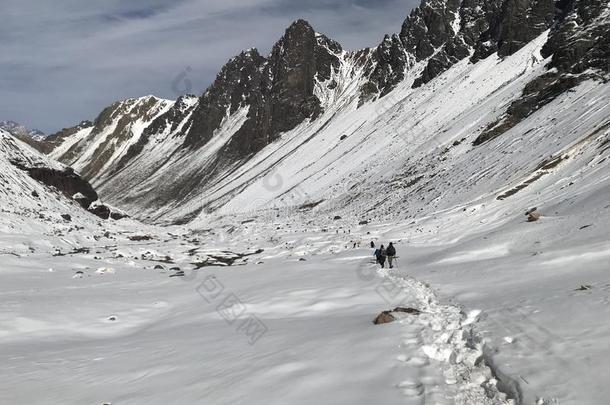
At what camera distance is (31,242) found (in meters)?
37.6

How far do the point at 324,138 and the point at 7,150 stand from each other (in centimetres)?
A: 7801

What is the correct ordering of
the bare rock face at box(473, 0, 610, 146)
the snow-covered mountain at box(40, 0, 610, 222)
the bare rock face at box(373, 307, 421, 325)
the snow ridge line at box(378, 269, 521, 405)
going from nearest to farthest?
the snow ridge line at box(378, 269, 521, 405) → the bare rock face at box(373, 307, 421, 325) → the snow-covered mountain at box(40, 0, 610, 222) → the bare rock face at box(473, 0, 610, 146)

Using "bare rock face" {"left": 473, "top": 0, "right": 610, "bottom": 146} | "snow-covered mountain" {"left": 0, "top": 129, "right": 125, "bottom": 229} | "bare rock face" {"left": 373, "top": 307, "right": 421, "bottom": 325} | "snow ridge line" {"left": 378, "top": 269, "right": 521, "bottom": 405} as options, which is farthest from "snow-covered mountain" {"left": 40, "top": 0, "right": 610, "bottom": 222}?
"snow-covered mountain" {"left": 0, "top": 129, "right": 125, "bottom": 229}

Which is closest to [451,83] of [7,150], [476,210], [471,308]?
[476,210]

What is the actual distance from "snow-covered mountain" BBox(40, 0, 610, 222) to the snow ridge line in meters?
27.1

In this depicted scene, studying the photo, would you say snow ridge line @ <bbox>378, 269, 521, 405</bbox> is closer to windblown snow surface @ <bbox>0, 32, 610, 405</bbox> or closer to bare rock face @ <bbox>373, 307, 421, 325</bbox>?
windblown snow surface @ <bbox>0, 32, 610, 405</bbox>

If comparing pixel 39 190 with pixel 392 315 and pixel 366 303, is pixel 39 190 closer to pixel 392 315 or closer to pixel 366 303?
pixel 366 303

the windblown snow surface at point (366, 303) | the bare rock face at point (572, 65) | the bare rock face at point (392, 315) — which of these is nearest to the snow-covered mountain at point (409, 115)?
the bare rock face at point (572, 65)

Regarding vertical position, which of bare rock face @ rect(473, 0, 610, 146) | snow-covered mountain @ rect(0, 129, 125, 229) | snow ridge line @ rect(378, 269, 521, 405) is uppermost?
snow-covered mountain @ rect(0, 129, 125, 229)

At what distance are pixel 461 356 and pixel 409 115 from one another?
94.0m

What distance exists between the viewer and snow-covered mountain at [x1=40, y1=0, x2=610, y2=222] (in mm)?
51094

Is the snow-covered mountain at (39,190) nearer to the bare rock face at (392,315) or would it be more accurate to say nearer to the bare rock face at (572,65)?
the bare rock face at (392,315)

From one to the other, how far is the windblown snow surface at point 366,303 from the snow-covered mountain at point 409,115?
5.40 ft

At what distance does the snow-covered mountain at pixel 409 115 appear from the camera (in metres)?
51.1
